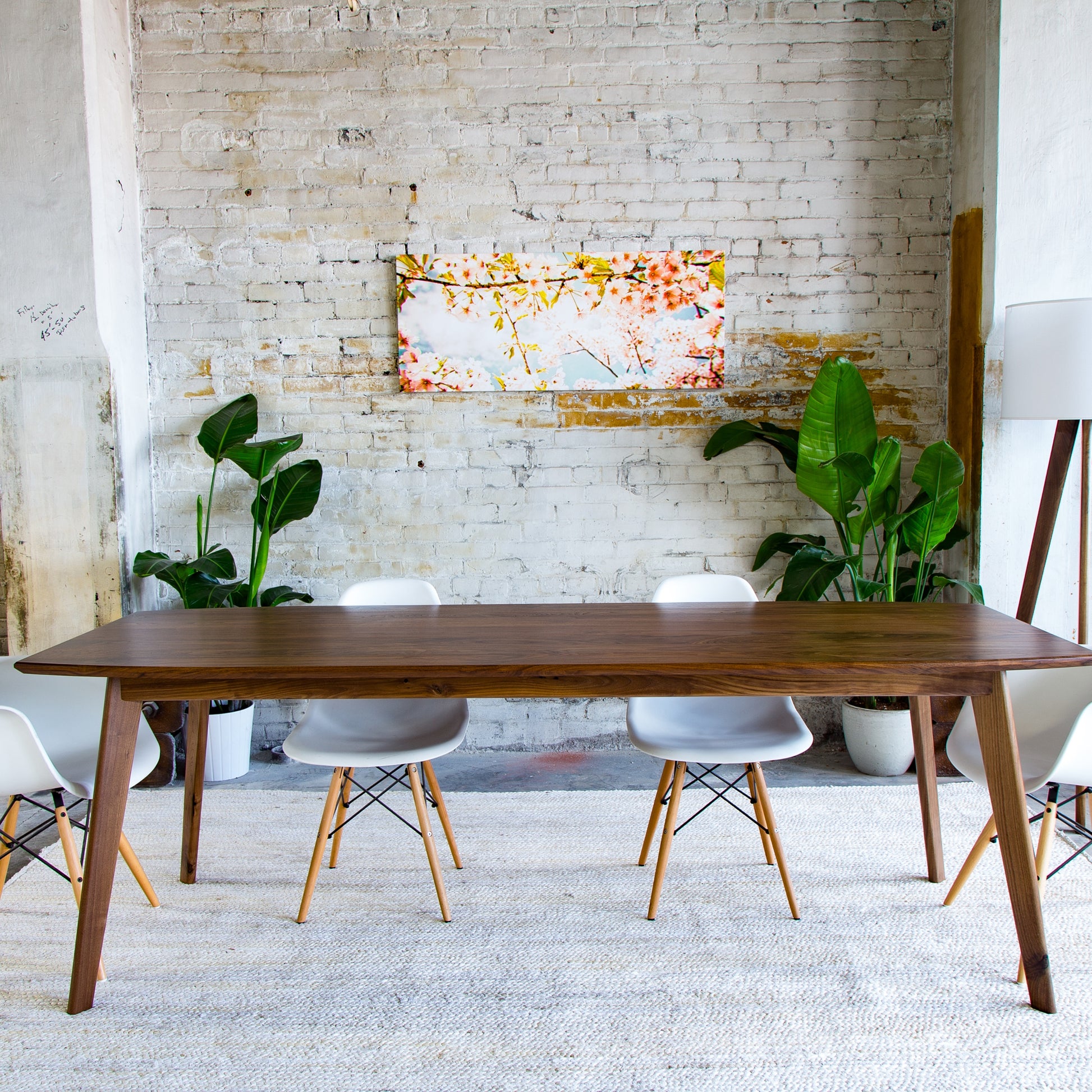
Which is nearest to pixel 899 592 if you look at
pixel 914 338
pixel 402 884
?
pixel 914 338

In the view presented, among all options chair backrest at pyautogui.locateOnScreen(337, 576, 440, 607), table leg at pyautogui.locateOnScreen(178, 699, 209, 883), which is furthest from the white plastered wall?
table leg at pyautogui.locateOnScreen(178, 699, 209, 883)

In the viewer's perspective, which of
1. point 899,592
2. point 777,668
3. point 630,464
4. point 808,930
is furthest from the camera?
point 630,464

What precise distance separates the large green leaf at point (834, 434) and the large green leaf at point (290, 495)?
1944mm

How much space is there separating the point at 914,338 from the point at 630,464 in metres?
1.32

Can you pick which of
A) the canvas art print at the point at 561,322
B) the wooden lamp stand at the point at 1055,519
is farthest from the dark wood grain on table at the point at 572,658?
the canvas art print at the point at 561,322

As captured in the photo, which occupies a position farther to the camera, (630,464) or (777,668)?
(630,464)

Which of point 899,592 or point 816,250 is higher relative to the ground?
point 816,250

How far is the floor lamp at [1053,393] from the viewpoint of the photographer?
114 inches

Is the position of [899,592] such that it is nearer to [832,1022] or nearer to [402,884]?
[832,1022]

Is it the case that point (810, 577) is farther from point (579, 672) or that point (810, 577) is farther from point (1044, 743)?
point (579, 672)

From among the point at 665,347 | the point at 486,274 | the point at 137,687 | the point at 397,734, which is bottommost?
the point at 397,734

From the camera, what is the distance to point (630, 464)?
3.88 meters

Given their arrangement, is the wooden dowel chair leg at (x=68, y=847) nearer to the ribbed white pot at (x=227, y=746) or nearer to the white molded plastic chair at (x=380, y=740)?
the white molded plastic chair at (x=380, y=740)

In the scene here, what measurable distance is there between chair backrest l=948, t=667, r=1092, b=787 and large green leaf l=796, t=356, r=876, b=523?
1.03 meters
